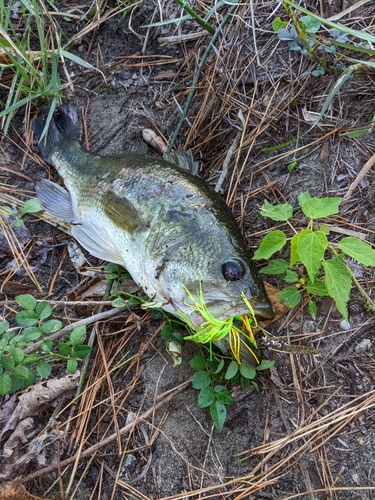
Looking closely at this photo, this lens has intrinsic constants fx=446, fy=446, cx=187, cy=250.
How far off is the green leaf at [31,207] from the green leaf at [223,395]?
1.87m

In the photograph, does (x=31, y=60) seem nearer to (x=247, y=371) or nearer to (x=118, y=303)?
(x=118, y=303)

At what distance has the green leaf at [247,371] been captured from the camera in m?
2.67

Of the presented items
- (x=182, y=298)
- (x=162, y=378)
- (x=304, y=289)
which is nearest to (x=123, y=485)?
(x=162, y=378)

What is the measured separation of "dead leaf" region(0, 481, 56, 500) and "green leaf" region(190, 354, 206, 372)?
116 cm

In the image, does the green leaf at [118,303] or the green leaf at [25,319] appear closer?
the green leaf at [25,319]

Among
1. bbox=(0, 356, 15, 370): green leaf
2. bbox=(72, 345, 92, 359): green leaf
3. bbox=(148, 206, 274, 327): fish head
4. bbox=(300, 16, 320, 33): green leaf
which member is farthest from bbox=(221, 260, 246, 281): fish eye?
bbox=(300, 16, 320, 33): green leaf

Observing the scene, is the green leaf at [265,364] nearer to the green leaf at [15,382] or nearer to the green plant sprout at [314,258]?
the green plant sprout at [314,258]

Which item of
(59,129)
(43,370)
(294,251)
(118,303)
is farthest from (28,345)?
(59,129)

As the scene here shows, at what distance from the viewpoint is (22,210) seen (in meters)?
3.43

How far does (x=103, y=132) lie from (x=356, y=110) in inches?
79.1

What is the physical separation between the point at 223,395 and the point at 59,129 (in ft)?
8.02

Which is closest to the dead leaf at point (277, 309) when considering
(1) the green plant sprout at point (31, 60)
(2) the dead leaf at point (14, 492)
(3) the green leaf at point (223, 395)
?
(3) the green leaf at point (223, 395)

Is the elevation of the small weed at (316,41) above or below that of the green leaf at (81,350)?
above

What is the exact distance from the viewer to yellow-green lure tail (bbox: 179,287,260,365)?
2480 millimetres
